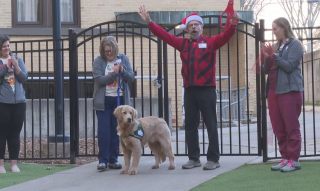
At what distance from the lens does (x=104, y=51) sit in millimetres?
6824

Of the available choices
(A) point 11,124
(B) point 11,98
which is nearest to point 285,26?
(B) point 11,98

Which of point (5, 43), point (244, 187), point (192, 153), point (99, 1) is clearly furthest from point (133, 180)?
point (99, 1)

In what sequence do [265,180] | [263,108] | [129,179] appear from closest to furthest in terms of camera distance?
[265,180] → [129,179] → [263,108]

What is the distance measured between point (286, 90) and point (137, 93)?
7.20m

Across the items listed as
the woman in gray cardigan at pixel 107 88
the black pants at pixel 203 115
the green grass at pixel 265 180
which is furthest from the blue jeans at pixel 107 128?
the green grass at pixel 265 180

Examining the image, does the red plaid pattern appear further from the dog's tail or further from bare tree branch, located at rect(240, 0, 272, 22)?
bare tree branch, located at rect(240, 0, 272, 22)

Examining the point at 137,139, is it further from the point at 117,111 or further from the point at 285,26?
the point at 285,26

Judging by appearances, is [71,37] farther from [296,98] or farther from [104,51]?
[296,98]

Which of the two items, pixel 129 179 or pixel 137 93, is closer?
pixel 129 179

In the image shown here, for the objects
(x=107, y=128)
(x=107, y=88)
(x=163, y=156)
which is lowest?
(x=163, y=156)

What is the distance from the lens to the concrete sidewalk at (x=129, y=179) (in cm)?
582

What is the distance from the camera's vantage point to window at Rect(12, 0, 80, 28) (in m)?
13.0

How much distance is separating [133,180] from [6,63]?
94.4 inches

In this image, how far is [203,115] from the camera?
6617 millimetres
